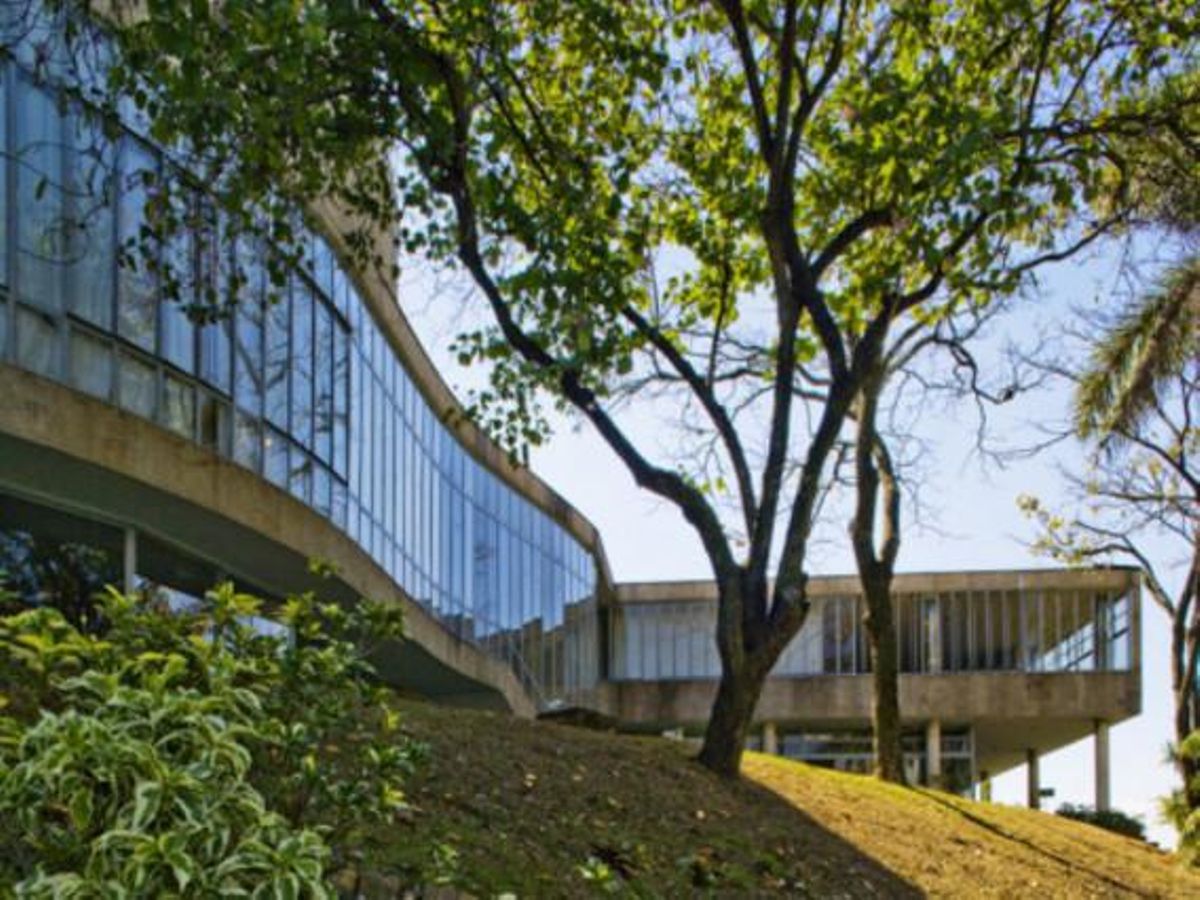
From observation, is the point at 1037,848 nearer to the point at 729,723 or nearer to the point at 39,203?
the point at 729,723

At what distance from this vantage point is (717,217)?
13.9 meters

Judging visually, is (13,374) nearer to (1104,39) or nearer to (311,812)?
(311,812)

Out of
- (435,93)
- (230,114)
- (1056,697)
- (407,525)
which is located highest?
(435,93)

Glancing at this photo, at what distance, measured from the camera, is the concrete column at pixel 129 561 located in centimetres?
1318

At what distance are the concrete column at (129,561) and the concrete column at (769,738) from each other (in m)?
26.2

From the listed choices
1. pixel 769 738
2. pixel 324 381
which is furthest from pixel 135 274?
pixel 769 738

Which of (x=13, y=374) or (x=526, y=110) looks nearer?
(x=13, y=374)

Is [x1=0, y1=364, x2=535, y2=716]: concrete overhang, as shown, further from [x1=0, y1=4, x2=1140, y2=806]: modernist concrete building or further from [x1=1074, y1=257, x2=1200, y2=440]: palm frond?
[x1=1074, y1=257, x2=1200, y2=440]: palm frond

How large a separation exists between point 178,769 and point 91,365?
8.95 m

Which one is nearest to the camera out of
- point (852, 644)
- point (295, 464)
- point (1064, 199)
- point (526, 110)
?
point (1064, 199)

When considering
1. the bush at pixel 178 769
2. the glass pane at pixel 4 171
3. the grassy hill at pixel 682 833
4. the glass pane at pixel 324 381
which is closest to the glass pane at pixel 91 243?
the glass pane at pixel 4 171

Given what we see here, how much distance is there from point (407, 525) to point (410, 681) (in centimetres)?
295

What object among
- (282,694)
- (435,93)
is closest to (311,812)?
(282,694)

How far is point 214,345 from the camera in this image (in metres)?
14.4
